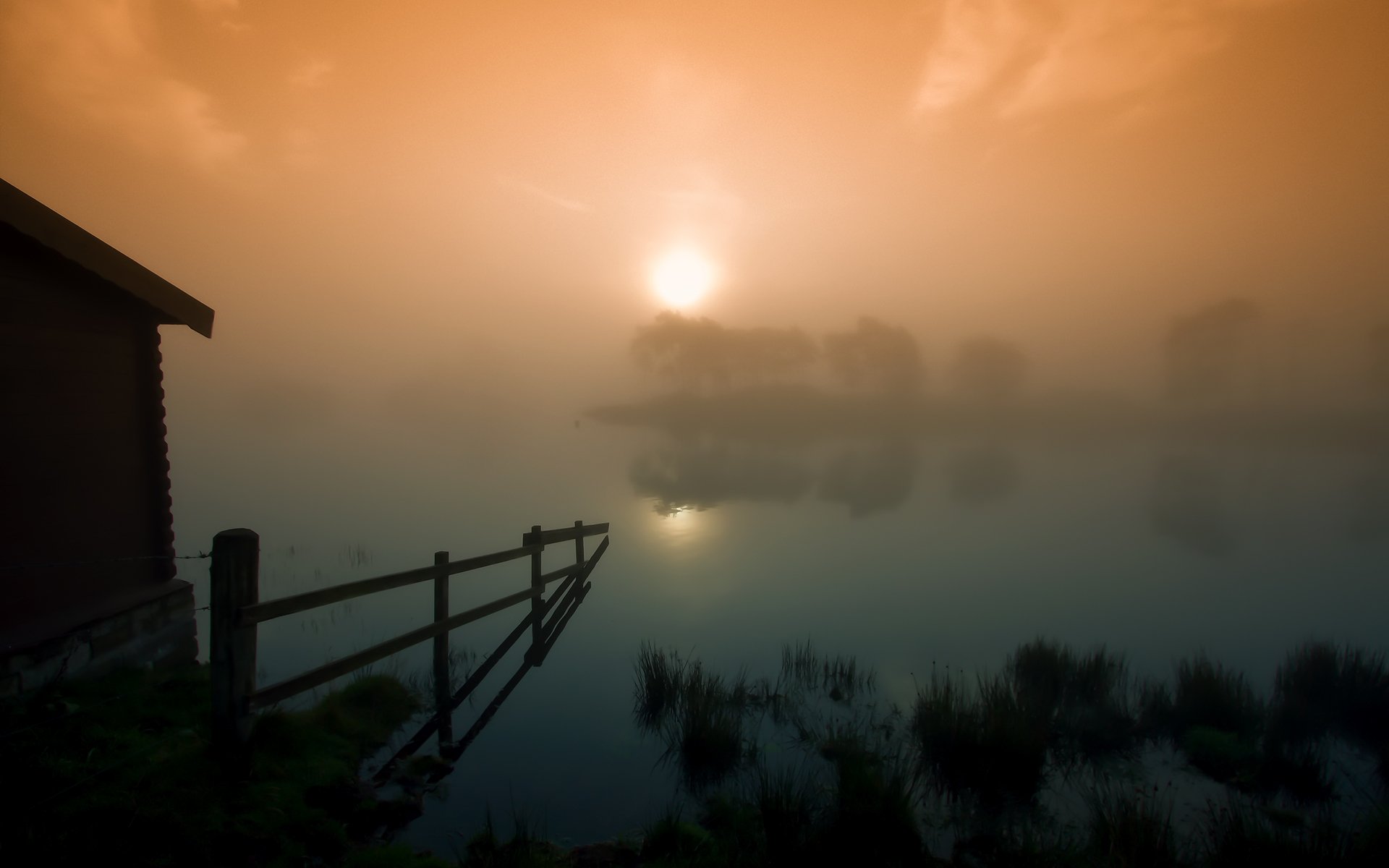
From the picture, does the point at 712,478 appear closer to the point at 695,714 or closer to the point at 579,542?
the point at 579,542

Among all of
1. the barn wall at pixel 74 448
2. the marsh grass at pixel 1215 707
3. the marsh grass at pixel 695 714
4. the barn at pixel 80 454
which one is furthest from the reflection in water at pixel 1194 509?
the barn wall at pixel 74 448

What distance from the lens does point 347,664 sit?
22.7ft

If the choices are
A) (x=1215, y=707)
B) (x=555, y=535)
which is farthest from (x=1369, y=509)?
(x=555, y=535)

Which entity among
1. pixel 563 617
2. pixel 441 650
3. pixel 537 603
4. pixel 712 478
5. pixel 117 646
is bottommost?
pixel 563 617

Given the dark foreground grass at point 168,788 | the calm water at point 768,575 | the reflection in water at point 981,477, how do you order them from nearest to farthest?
1. the dark foreground grass at point 168,788
2. the calm water at point 768,575
3. the reflection in water at point 981,477

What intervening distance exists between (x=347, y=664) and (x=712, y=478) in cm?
4451

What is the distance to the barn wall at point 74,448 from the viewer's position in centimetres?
708

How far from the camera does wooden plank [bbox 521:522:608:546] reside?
40.5 feet

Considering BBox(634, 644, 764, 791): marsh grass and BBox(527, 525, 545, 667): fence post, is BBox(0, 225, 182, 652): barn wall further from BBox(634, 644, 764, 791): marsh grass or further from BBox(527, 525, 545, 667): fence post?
BBox(634, 644, 764, 791): marsh grass

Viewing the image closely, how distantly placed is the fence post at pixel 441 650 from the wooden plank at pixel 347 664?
147 millimetres

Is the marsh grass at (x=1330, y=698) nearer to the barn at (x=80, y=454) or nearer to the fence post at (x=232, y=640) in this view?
the fence post at (x=232, y=640)

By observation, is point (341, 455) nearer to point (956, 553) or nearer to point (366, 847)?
point (956, 553)

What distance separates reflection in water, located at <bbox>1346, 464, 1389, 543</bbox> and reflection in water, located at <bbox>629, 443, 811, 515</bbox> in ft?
80.3

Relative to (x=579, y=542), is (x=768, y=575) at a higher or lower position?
lower
